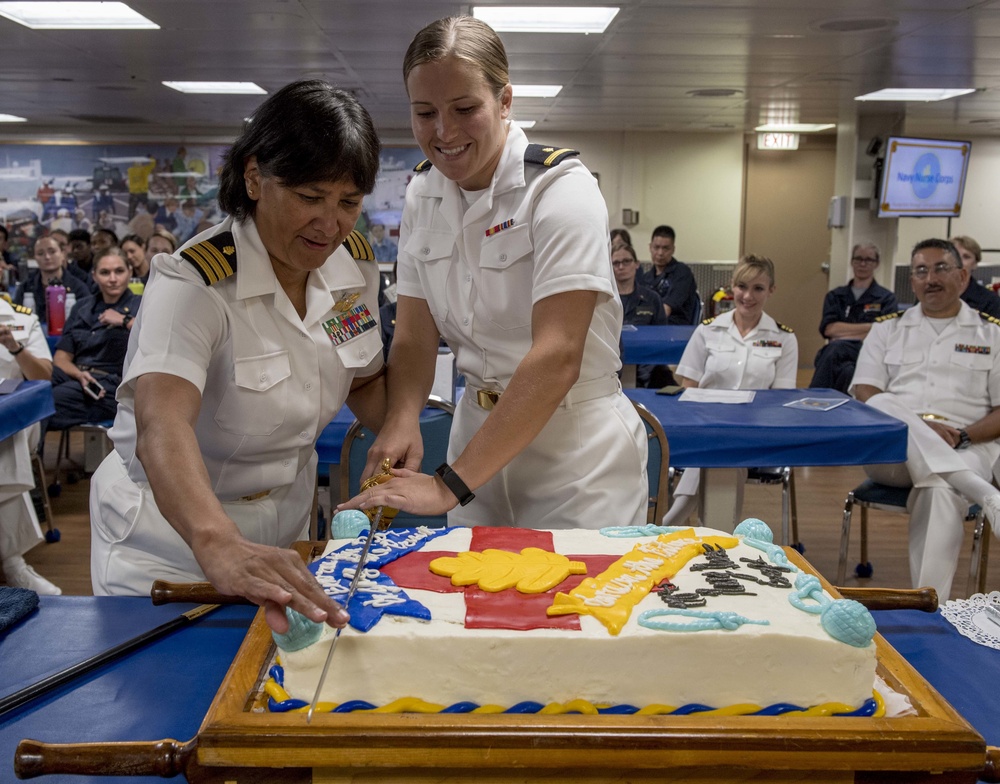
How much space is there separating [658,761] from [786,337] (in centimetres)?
392

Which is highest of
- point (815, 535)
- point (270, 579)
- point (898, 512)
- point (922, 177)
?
point (922, 177)

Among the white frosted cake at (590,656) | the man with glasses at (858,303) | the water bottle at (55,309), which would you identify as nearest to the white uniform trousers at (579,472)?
the white frosted cake at (590,656)

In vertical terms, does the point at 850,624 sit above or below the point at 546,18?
below

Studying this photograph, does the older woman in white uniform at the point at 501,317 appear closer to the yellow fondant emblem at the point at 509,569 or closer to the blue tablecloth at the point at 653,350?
the yellow fondant emblem at the point at 509,569

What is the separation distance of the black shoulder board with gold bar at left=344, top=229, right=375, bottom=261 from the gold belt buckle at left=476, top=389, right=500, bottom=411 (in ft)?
1.02

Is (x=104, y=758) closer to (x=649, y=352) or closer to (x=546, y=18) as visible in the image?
(x=649, y=352)

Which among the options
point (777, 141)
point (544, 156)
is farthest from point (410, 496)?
point (777, 141)

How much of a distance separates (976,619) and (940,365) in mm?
2793

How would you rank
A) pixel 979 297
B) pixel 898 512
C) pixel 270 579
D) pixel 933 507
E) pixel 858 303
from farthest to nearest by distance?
pixel 858 303 → pixel 979 297 → pixel 898 512 → pixel 933 507 → pixel 270 579

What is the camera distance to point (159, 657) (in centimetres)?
128

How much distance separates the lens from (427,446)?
9.75ft

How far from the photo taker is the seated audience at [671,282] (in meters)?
7.88

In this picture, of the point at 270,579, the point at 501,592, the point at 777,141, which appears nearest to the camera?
the point at 270,579

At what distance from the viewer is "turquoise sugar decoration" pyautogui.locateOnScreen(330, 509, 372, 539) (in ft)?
4.63
